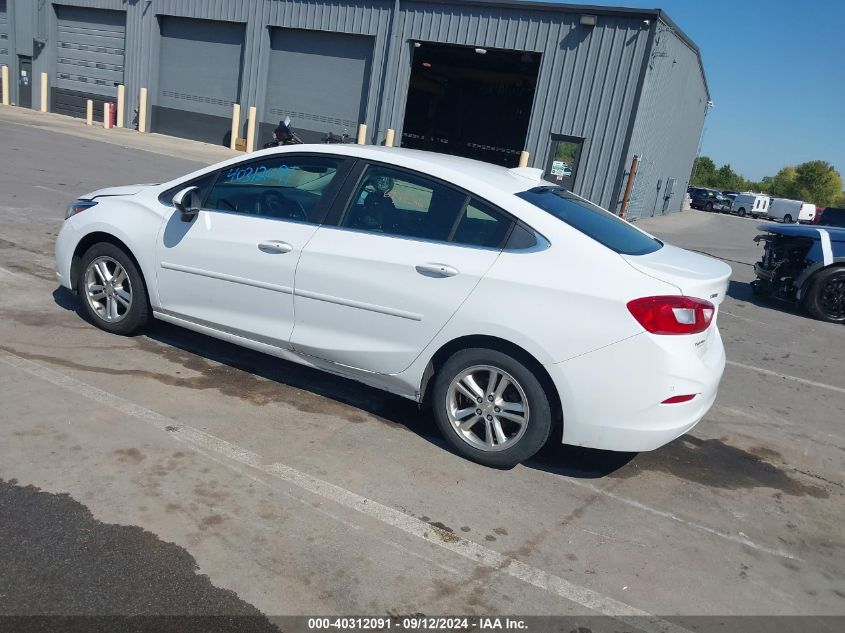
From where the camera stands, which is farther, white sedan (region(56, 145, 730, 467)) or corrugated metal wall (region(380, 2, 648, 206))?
corrugated metal wall (region(380, 2, 648, 206))

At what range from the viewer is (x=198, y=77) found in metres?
28.5

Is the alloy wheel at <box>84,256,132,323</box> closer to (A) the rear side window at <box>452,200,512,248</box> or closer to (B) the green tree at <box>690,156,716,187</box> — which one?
(A) the rear side window at <box>452,200,512,248</box>

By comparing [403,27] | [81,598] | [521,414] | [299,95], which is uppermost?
[403,27]

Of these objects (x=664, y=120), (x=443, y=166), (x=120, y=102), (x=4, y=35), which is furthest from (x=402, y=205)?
(x=4, y=35)

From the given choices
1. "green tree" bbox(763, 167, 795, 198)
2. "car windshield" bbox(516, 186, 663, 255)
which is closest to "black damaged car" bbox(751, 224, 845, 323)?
"car windshield" bbox(516, 186, 663, 255)

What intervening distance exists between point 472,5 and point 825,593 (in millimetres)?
21981

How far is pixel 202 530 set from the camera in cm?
315

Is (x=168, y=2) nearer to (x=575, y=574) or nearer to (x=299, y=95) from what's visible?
(x=299, y=95)

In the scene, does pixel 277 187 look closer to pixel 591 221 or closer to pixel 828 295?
pixel 591 221

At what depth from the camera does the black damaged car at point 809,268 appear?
9859 millimetres

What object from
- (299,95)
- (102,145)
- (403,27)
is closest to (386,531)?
(102,145)

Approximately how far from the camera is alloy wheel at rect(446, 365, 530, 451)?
13.1ft

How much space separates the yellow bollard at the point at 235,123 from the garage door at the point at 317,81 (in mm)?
964

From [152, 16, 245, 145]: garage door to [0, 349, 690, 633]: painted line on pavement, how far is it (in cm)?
2546
